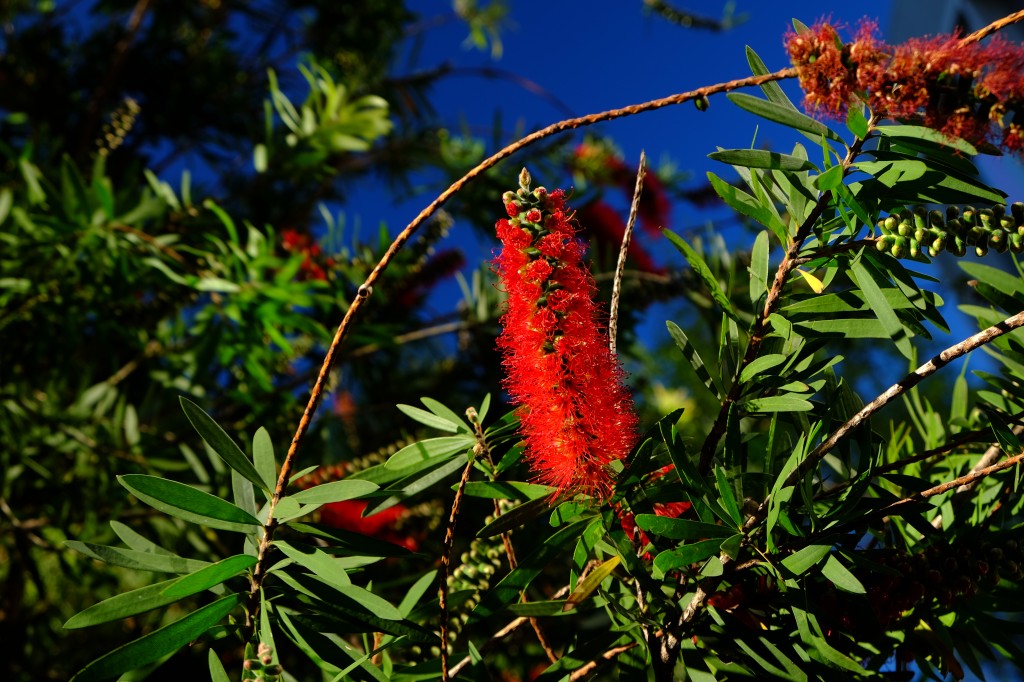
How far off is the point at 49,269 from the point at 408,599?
543 millimetres

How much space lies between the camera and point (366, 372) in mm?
1038

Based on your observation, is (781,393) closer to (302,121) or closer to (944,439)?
(944,439)

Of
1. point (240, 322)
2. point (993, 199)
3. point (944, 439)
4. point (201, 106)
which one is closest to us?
point (993, 199)

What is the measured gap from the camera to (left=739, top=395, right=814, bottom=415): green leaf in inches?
11.7

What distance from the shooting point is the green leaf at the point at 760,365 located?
305 mm

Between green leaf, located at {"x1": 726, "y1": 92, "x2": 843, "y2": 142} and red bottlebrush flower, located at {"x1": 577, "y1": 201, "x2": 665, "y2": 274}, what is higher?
red bottlebrush flower, located at {"x1": 577, "y1": 201, "x2": 665, "y2": 274}

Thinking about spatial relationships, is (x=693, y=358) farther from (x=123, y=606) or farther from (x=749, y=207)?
(x=123, y=606)

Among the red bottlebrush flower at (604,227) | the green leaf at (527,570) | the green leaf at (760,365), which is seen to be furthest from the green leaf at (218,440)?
the red bottlebrush flower at (604,227)

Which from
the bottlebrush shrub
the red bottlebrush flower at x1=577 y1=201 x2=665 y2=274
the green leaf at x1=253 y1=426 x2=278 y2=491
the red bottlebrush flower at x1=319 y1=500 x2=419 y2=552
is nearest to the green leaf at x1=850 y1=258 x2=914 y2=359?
the bottlebrush shrub

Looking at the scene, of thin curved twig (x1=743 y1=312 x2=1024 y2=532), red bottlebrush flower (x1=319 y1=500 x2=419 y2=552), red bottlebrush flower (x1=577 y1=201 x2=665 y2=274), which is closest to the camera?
thin curved twig (x1=743 y1=312 x2=1024 y2=532)

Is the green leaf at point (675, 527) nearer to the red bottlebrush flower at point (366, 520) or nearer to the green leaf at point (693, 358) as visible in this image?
the green leaf at point (693, 358)

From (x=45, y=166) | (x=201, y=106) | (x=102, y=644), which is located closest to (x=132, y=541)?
(x=102, y=644)

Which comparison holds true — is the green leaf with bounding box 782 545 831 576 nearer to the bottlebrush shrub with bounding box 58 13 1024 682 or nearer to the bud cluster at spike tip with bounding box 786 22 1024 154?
the bottlebrush shrub with bounding box 58 13 1024 682

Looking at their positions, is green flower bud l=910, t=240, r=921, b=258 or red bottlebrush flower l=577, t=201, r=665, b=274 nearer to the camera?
green flower bud l=910, t=240, r=921, b=258
